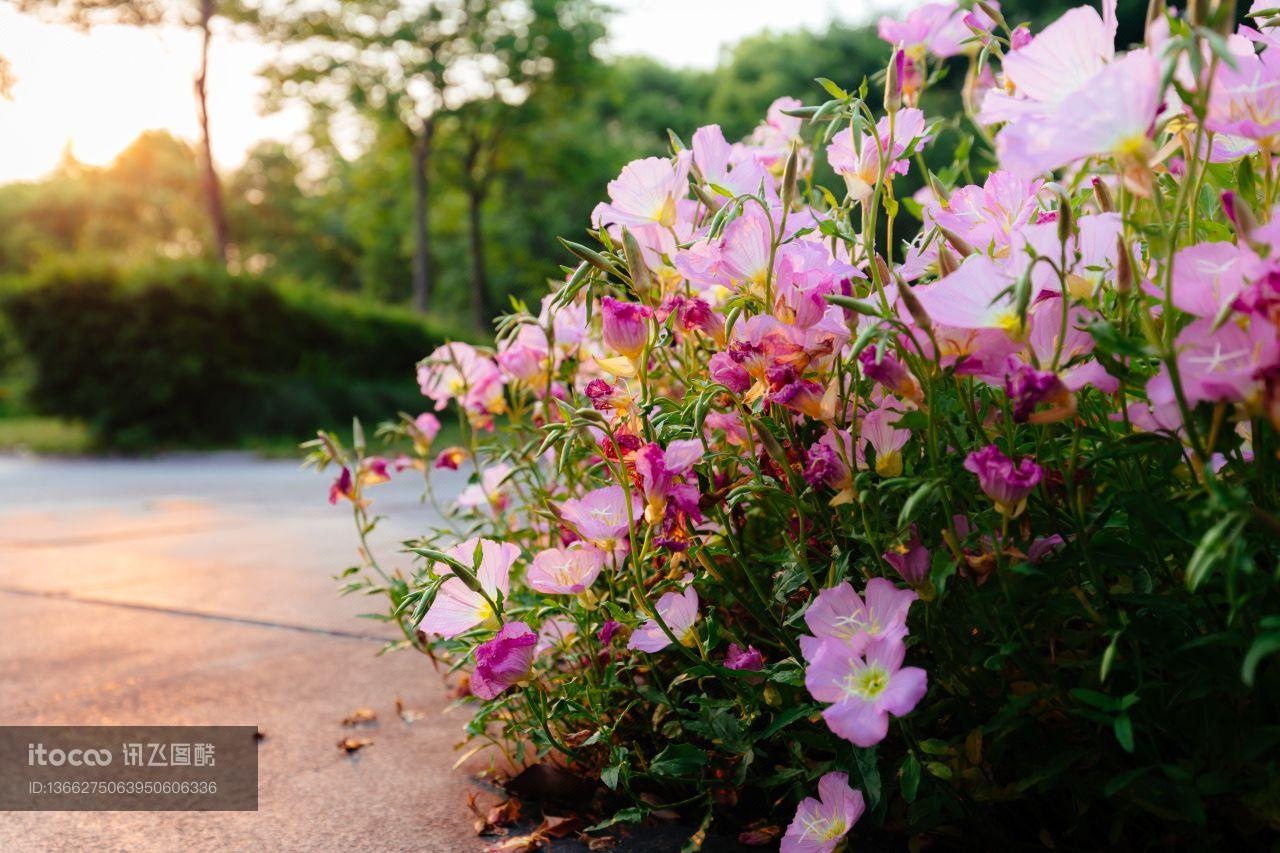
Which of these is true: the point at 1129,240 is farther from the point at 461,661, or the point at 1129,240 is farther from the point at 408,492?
the point at 408,492

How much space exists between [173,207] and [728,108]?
20.6m

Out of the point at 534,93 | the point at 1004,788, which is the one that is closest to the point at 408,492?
the point at 1004,788

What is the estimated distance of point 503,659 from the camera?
1.26m

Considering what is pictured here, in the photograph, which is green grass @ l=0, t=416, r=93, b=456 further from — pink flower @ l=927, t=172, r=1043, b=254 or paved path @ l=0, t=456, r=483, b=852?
pink flower @ l=927, t=172, r=1043, b=254

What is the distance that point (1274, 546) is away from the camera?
0.97 m

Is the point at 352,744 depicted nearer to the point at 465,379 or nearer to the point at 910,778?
the point at 465,379

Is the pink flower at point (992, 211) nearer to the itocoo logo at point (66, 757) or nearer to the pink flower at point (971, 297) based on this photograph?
the pink flower at point (971, 297)

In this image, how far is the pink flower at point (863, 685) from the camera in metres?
0.99

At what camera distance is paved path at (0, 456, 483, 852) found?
4.92 ft

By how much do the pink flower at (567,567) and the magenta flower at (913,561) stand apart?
0.40 metres

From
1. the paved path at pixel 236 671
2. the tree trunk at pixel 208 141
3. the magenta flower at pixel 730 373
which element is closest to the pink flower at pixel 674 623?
the magenta flower at pixel 730 373

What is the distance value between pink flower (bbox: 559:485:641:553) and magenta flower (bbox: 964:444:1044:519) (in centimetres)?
45

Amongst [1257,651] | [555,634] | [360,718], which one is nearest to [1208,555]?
[1257,651]

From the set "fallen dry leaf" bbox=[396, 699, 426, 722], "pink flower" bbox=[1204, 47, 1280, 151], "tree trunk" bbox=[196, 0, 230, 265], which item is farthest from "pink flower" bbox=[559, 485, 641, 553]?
"tree trunk" bbox=[196, 0, 230, 265]
